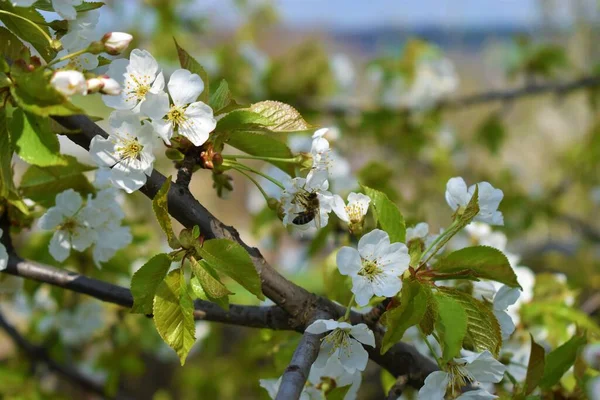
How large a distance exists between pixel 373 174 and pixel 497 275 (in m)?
0.82

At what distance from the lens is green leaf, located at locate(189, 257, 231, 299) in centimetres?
75

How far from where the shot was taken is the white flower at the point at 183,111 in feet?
2.50

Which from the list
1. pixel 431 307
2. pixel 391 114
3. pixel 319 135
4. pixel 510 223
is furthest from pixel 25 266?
pixel 510 223

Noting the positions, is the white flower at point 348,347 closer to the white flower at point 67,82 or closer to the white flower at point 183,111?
the white flower at point 183,111

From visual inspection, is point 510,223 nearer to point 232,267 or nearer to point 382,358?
point 382,358

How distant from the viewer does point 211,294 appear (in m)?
0.74

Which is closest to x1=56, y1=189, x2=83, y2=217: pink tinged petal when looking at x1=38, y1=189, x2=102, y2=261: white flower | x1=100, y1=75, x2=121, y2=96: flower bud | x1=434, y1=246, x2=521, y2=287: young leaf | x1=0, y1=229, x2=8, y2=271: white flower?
x1=38, y1=189, x2=102, y2=261: white flower

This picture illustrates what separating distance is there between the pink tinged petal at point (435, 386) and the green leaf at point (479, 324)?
0.07m

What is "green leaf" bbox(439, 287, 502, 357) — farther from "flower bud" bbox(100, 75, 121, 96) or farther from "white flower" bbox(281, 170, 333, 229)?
"flower bud" bbox(100, 75, 121, 96)

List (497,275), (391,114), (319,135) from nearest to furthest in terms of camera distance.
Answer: (497,275) < (319,135) < (391,114)

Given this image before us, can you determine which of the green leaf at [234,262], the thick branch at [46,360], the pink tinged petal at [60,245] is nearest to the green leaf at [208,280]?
the green leaf at [234,262]

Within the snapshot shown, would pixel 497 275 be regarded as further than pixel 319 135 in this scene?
No

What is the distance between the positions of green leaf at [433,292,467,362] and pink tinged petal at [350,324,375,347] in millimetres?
84

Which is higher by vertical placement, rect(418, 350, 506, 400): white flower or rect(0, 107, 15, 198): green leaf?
rect(0, 107, 15, 198): green leaf
